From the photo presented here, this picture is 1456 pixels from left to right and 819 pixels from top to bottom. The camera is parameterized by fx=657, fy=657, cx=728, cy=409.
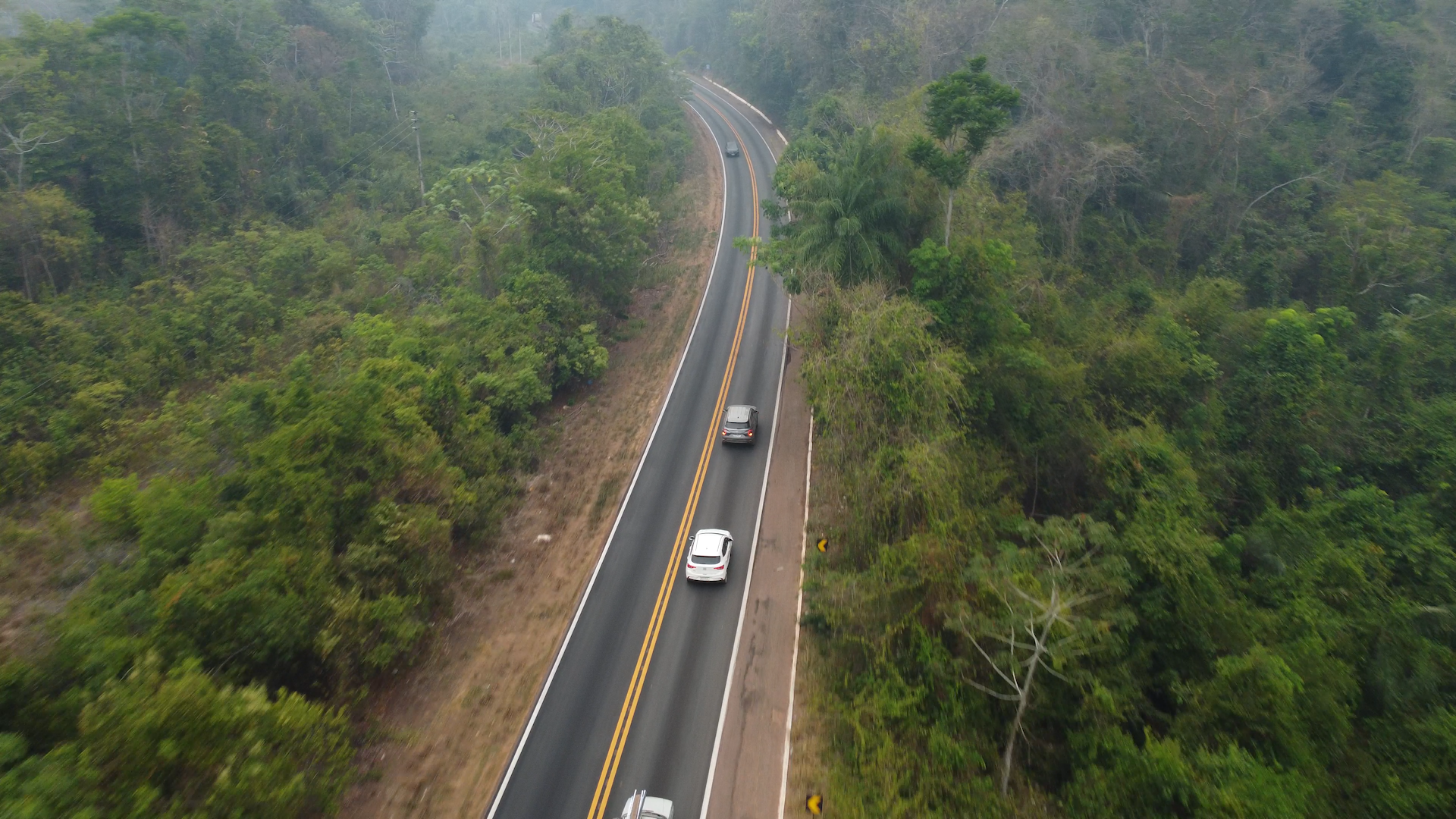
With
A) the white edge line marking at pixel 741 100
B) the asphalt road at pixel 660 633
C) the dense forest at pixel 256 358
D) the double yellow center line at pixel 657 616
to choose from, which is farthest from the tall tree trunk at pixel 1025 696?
the white edge line marking at pixel 741 100

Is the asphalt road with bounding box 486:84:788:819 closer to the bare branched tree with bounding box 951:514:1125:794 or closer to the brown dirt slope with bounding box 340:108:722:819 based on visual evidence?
the brown dirt slope with bounding box 340:108:722:819

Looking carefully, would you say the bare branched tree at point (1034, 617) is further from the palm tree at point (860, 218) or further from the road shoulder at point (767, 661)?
the palm tree at point (860, 218)

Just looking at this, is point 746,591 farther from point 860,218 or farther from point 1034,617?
point 860,218

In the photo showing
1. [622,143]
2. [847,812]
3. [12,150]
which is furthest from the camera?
[622,143]

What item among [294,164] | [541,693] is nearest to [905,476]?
[541,693]

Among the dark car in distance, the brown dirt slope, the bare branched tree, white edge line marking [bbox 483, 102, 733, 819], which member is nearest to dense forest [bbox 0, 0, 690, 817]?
the brown dirt slope

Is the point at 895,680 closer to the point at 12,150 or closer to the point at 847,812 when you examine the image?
the point at 847,812
